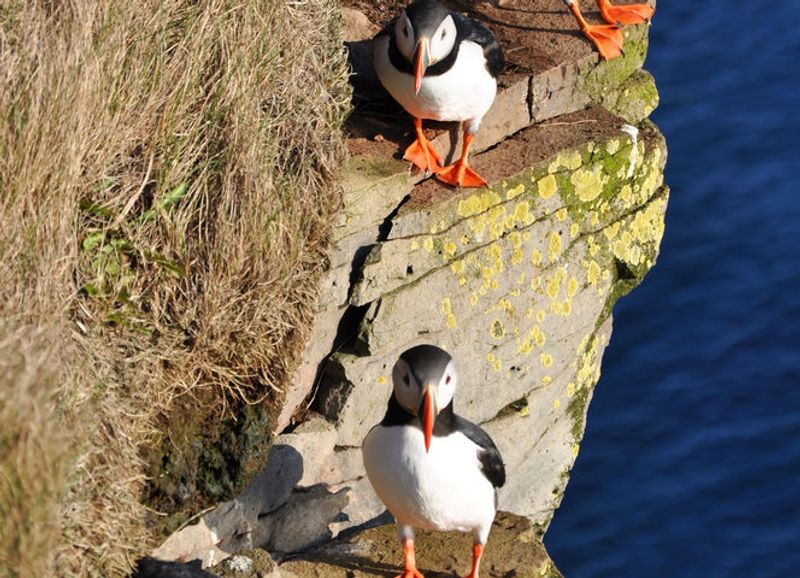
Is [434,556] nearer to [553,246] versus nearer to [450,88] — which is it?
[553,246]

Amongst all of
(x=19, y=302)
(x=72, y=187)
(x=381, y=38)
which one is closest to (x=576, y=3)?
(x=381, y=38)

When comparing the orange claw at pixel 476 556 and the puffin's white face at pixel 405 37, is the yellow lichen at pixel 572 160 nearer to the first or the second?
the puffin's white face at pixel 405 37

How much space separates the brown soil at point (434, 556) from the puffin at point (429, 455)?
12.8 inches

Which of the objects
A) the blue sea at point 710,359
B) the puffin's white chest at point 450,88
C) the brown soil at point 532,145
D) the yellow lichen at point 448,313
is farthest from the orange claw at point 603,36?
the blue sea at point 710,359

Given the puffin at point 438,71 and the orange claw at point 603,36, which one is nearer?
the puffin at point 438,71

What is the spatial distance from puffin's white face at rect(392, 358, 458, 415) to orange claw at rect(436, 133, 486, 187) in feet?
4.67

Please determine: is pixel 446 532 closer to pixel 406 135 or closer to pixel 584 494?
pixel 406 135

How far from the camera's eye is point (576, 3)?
23.0ft

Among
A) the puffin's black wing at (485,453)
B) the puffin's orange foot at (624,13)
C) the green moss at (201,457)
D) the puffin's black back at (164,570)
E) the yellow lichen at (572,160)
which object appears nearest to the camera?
the puffin's black back at (164,570)

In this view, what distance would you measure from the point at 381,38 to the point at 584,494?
3498 mm

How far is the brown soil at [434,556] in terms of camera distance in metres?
5.25

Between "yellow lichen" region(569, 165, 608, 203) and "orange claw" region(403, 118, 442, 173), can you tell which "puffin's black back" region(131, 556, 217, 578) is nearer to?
"orange claw" region(403, 118, 442, 173)

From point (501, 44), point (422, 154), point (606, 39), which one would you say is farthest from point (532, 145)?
point (606, 39)

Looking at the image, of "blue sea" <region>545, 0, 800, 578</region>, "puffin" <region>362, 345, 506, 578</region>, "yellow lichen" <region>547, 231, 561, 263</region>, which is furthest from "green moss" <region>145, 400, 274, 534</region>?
"blue sea" <region>545, 0, 800, 578</region>
